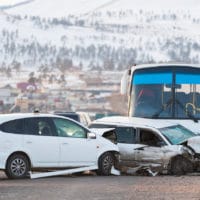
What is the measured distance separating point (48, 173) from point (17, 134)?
119cm

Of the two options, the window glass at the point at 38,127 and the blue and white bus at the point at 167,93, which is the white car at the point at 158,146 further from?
the window glass at the point at 38,127

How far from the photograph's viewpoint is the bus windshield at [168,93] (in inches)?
829

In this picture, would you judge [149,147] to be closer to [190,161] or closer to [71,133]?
[190,161]

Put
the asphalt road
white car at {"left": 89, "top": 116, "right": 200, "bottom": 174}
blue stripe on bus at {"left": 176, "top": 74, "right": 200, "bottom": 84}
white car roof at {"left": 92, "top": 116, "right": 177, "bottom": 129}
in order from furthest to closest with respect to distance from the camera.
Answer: blue stripe on bus at {"left": 176, "top": 74, "right": 200, "bottom": 84}
white car roof at {"left": 92, "top": 116, "right": 177, "bottom": 129}
white car at {"left": 89, "top": 116, "right": 200, "bottom": 174}
the asphalt road

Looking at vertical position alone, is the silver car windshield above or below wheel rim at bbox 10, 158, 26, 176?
above

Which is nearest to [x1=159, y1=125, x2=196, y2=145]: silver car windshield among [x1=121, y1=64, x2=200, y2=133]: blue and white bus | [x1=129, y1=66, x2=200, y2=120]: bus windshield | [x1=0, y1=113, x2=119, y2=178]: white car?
[x1=121, y1=64, x2=200, y2=133]: blue and white bus

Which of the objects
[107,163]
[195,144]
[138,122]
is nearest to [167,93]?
[138,122]

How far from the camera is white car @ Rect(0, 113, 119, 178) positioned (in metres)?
16.4

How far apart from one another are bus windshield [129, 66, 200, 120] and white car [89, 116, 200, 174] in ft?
4.09

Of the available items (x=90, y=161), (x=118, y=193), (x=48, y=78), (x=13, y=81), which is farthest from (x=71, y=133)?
(x=48, y=78)

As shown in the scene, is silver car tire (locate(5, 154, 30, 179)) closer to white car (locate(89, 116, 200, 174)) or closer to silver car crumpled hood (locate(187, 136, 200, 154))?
white car (locate(89, 116, 200, 174))

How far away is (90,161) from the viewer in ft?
58.0

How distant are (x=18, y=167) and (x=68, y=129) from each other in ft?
5.59

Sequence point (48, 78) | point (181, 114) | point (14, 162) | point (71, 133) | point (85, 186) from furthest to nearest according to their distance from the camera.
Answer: point (48, 78)
point (181, 114)
point (71, 133)
point (14, 162)
point (85, 186)
